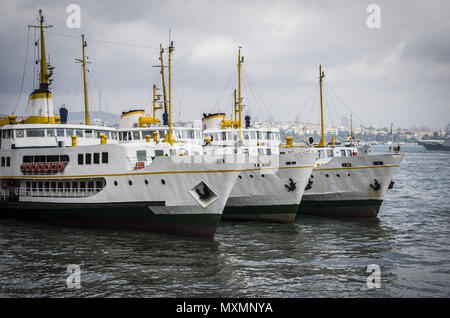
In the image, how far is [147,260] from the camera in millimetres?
16578

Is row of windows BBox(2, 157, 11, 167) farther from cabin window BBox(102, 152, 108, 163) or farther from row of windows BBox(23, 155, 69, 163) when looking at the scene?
cabin window BBox(102, 152, 108, 163)

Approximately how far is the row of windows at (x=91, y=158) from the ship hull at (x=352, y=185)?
14601 millimetres

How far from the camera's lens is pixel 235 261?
16859 millimetres

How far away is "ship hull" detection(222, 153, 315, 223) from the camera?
82.0 ft

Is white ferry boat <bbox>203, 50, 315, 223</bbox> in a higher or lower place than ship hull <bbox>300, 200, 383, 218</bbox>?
higher

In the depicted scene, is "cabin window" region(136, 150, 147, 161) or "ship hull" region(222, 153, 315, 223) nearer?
"cabin window" region(136, 150, 147, 161)

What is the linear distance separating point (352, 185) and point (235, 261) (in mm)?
14067

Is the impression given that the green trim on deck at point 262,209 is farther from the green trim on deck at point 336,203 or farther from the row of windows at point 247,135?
the row of windows at point 247,135

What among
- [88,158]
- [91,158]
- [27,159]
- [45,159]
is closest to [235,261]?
[91,158]

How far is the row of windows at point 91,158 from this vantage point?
21772 millimetres

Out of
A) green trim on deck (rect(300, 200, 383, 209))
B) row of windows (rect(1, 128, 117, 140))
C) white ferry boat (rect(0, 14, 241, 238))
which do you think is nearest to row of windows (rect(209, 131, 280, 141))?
green trim on deck (rect(300, 200, 383, 209))

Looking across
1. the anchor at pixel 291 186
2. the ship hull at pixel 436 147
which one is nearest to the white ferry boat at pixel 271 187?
the anchor at pixel 291 186
